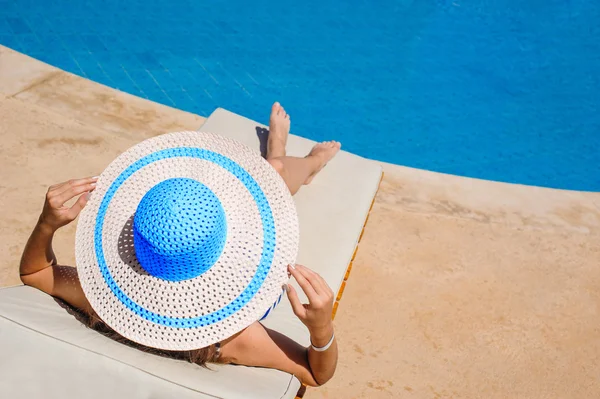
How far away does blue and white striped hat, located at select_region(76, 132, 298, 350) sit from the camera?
6.89ft

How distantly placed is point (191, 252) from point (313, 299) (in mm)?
475

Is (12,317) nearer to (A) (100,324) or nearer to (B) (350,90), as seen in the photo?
(A) (100,324)

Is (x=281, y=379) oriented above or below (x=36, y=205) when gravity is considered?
above

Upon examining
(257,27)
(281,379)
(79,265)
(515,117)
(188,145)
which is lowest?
(515,117)

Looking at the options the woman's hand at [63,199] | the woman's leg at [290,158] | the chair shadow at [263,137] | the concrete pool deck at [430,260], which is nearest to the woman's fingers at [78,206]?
the woman's hand at [63,199]

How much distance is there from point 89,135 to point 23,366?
2.87m

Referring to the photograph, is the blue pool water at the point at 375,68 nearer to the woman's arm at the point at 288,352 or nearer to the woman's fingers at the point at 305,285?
the woman's arm at the point at 288,352

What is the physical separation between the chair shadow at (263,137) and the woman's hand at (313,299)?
185 centimetres

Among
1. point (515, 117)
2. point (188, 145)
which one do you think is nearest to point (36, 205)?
point (188, 145)

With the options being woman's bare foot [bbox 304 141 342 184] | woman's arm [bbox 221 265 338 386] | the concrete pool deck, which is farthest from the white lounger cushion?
woman's bare foot [bbox 304 141 342 184]

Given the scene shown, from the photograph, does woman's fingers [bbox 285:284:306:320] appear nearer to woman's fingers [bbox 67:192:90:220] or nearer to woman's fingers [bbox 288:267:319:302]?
woman's fingers [bbox 288:267:319:302]

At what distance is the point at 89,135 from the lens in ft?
16.5

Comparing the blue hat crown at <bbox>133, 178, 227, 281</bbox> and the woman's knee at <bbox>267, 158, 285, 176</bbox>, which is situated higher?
the blue hat crown at <bbox>133, 178, 227, 281</bbox>

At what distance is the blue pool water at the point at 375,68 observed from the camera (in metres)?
6.62
